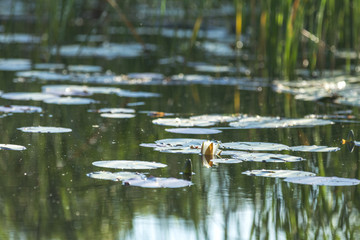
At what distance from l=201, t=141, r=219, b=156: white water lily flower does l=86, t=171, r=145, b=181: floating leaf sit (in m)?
0.40

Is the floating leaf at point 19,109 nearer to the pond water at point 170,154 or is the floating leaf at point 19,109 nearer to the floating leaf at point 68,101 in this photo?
the pond water at point 170,154

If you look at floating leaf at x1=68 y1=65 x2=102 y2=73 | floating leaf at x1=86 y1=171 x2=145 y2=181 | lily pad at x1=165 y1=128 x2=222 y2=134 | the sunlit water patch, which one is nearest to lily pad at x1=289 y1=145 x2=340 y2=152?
lily pad at x1=165 y1=128 x2=222 y2=134

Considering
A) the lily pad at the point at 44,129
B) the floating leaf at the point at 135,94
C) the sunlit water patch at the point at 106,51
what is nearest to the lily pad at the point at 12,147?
the lily pad at the point at 44,129

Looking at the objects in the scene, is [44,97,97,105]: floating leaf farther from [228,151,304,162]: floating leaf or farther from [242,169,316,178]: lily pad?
[242,169,316,178]: lily pad

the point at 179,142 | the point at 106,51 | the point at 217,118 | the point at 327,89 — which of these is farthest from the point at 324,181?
the point at 106,51

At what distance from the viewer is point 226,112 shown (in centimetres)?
383

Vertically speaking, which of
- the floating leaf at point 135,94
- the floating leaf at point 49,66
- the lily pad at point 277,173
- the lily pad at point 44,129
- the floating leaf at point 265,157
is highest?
the floating leaf at point 49,66

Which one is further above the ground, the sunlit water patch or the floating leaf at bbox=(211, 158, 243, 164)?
the sunlit water patch

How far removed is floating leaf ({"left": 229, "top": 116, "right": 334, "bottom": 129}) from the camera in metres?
3.37

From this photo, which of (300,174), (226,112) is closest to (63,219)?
(300,174)

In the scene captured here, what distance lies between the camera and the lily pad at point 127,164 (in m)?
2.49

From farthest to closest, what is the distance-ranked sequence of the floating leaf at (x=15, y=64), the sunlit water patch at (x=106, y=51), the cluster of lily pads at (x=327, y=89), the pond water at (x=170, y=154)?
the sunlit water patch at (x=106, y=51) → the floating leaf at (x=15, y=64) → the cluster of lily pads at (x=327, y=89) → the pond water at (x=170, y=154)

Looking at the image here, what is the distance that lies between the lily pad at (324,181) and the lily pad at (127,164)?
45cm

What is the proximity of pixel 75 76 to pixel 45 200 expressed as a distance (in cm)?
297
